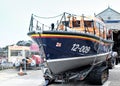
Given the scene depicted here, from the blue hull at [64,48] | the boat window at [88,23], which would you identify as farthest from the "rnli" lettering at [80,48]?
the boat window at [88,23]

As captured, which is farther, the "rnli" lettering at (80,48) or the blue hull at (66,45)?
the "rnli" lettering at (80,48)

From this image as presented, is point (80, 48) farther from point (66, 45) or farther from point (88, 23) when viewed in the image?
point (88, 23)

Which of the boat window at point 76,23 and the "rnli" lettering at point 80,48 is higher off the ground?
the boat window at point 76,23

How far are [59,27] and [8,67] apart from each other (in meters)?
10.7

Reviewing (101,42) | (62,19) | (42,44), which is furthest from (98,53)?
(42,44)

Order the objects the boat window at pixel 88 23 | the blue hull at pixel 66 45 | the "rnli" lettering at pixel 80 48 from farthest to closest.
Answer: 1. the boat window at pixel 88 23
2. the "rnli" lettering at pixel 80 48
3. the blue hull at pixel 66 45

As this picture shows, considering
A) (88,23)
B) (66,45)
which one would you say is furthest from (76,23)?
(66,45)

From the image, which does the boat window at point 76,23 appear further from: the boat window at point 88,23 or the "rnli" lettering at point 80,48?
the "rnli" lettering at point 80,48

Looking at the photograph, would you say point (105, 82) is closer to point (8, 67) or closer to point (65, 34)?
point (65, 34)

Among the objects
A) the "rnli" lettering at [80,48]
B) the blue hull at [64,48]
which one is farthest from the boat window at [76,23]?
the "rnli" lettering at [80,48]

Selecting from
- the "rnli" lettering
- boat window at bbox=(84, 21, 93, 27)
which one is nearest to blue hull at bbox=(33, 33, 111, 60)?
the "rnli" lettering

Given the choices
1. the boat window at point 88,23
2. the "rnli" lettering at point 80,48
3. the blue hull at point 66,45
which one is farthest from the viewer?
the boat window at point 88,23

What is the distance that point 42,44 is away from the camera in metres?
9.23

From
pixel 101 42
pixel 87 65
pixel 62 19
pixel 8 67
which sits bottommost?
pixel 8 67
